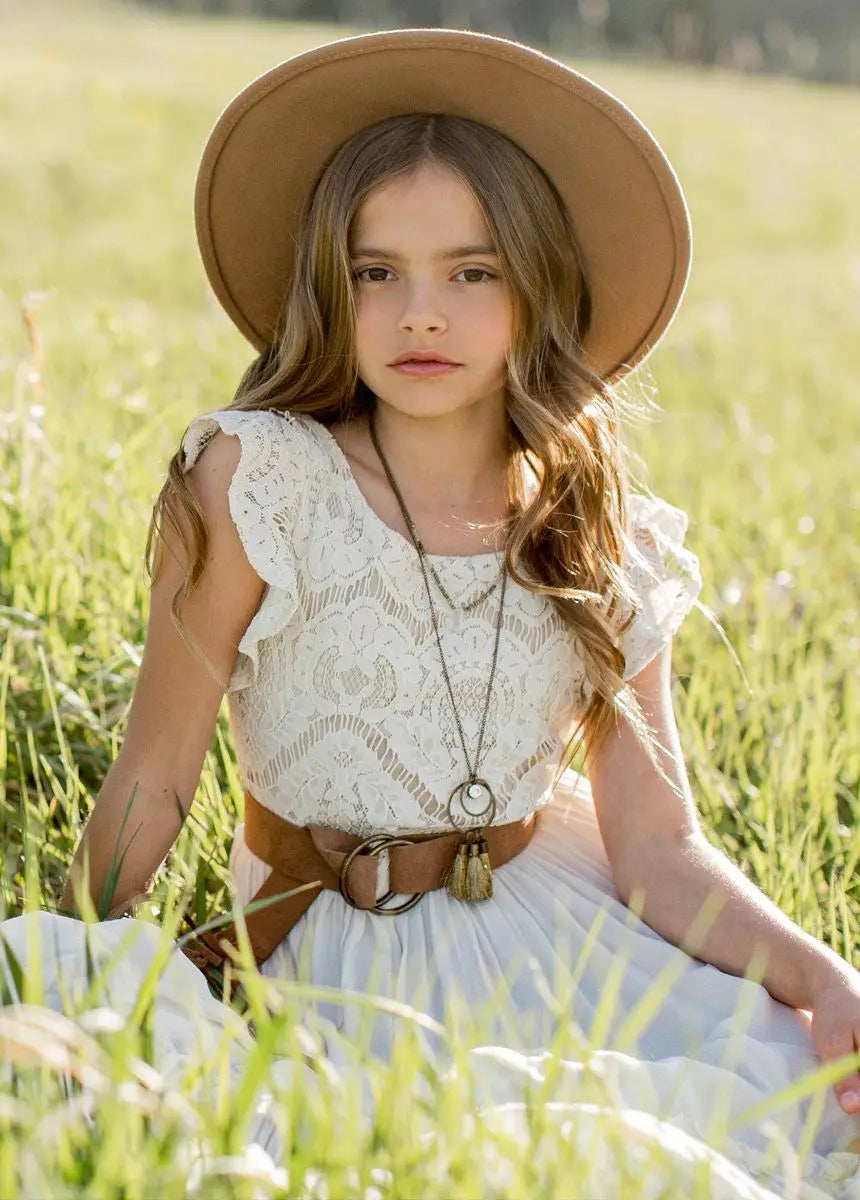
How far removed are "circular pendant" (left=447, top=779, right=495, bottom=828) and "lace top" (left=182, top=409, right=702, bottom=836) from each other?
0.01m

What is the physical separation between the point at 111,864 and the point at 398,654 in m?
0.47

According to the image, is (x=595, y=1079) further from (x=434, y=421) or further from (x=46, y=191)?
(x=46, y=191)

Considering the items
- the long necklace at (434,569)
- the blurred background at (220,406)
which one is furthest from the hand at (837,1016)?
the long necklace at (434,569)

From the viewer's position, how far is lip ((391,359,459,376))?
2051 millimetres

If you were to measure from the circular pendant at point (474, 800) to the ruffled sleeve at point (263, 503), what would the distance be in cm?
32

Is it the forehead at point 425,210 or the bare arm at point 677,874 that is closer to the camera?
the bare arm at point 677,874

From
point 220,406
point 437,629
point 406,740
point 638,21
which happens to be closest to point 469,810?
point 406,740

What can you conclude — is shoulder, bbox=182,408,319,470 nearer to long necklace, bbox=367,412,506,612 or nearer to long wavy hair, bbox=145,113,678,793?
long wavy hair, bbox=145,113,678,793

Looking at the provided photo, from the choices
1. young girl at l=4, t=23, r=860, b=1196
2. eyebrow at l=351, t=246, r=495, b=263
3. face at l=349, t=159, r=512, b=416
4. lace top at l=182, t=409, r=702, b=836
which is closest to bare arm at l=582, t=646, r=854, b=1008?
young girl at l=4, t=23, r=860, b=1196

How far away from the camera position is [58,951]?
1559mm

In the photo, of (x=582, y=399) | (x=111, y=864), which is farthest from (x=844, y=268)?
(x=111, y=864)

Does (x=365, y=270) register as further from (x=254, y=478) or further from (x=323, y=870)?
(x=323, y=870)

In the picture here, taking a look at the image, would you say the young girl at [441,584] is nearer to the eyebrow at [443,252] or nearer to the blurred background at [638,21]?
the eyebrow at [443,252]

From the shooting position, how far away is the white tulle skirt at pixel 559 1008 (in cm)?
137
